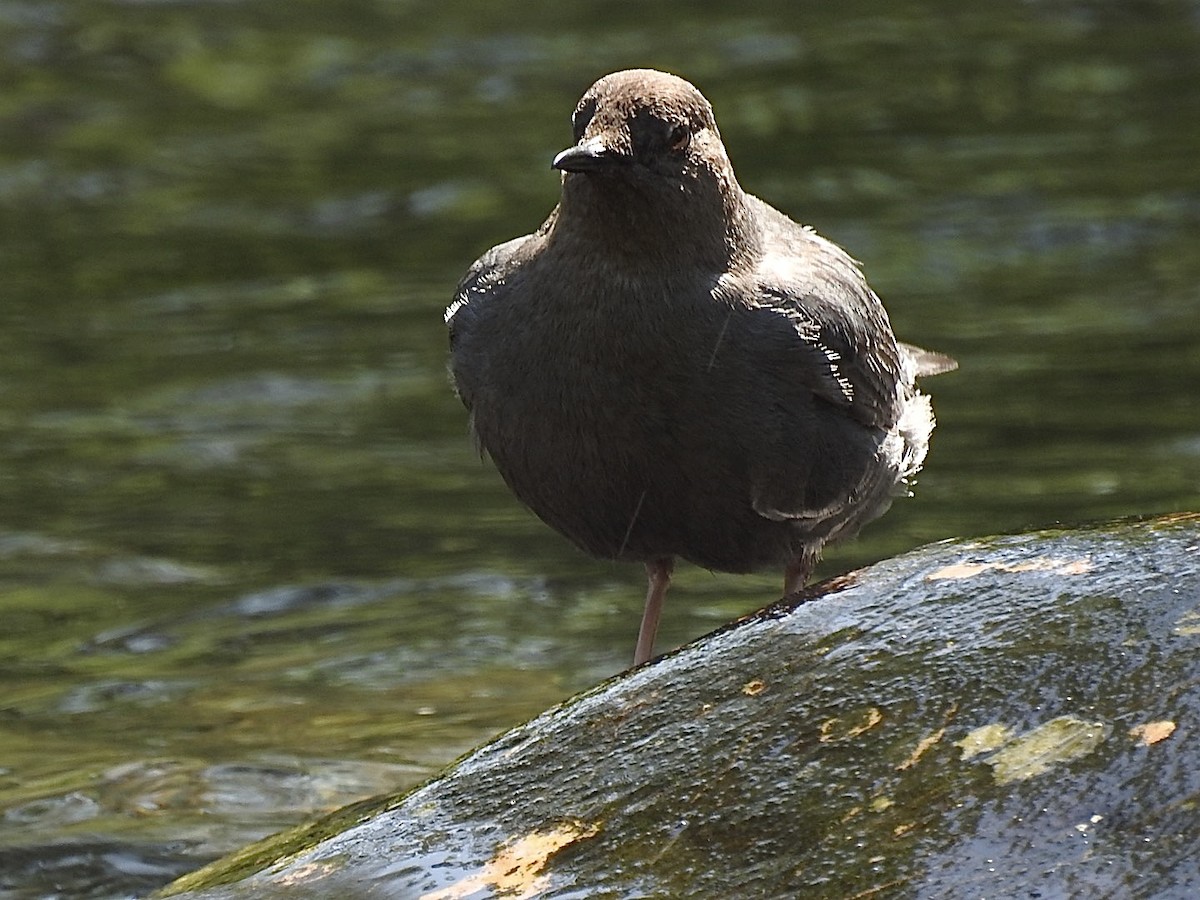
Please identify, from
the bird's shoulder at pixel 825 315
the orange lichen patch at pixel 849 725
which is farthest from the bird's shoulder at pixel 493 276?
the orange lichen patch at pixel 849 725

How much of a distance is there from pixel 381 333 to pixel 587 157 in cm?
632

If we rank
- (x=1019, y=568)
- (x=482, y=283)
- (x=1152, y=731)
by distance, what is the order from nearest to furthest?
(x=1152, y=731), (x=1019, y=568), (x=482, y=283)

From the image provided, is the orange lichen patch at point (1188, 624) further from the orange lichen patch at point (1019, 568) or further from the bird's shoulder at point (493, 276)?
the bird's shoulder at point (493, 276)

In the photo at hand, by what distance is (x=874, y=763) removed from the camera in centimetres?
342

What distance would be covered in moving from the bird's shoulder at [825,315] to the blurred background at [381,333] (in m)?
1.04

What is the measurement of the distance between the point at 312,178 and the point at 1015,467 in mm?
5653

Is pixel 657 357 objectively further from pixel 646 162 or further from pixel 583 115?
pixel 583 115

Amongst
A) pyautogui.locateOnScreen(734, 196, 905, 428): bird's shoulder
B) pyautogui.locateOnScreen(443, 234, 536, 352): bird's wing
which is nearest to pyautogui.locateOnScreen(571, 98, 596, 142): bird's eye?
pyautogui.locateOnScreen(443, 234, 536, 352): bird's wing

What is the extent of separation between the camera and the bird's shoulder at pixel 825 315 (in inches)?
205

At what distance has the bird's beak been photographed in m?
4.77

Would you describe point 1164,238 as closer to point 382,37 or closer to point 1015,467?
point 1015,467

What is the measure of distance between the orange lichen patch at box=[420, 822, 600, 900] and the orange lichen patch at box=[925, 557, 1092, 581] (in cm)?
85

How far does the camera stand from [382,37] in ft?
49.4

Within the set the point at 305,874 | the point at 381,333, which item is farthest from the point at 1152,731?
the point at 381,333
